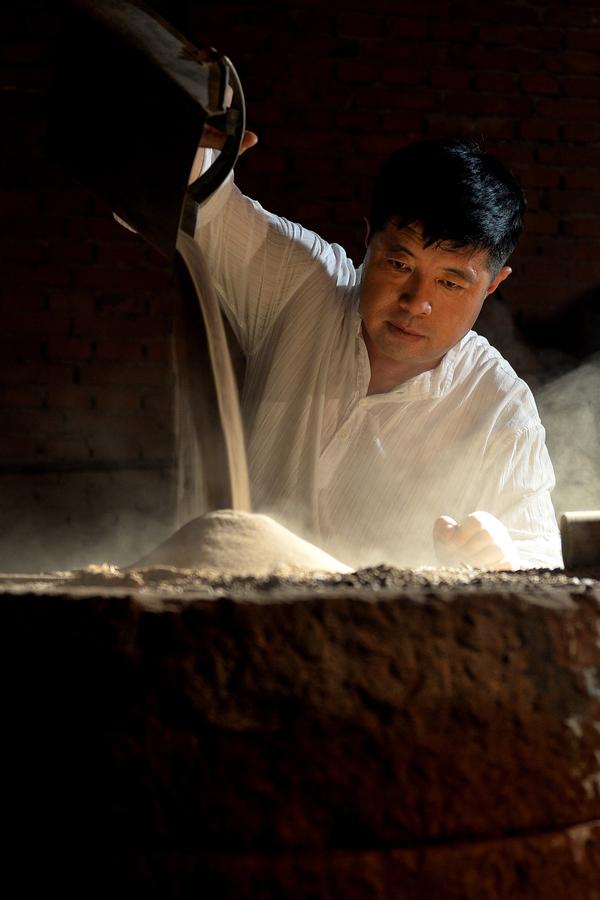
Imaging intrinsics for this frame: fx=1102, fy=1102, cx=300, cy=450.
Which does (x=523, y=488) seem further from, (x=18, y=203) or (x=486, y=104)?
(x=18, y=203)

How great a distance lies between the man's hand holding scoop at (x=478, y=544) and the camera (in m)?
1.75

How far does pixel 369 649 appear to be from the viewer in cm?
100

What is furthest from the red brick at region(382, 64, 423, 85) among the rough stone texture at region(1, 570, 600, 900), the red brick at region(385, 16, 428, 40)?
the rough stone texture at region(1, 570, 600, 900)

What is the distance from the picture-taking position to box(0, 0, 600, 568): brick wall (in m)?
4.16

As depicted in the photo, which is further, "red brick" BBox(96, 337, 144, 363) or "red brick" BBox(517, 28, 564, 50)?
"red brick" BBox(517, 28, 564, 50)

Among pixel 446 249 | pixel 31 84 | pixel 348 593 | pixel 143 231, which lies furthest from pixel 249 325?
pixel 31 84

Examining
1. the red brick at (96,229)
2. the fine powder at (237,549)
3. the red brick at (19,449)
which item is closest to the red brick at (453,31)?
the red brick at (96,229)

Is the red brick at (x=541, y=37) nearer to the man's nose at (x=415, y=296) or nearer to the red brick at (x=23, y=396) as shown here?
the red brick at (x=23, y=396)

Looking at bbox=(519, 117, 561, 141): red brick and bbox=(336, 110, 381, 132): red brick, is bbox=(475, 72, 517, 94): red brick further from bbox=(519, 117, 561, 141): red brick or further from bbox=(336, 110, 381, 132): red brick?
bbox=(336, 110, 381, 132): red brick

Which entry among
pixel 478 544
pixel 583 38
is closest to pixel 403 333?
pixel 478 544

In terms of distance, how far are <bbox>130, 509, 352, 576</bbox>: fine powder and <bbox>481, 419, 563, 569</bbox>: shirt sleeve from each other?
33.9 inches

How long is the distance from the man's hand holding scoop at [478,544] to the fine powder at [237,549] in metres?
0.35

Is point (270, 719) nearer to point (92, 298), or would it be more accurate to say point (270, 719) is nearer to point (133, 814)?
point (133, 814)

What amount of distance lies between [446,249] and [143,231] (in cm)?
81
